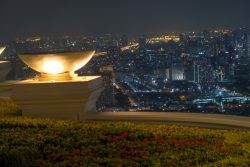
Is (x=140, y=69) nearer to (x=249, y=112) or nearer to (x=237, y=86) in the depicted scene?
(x=237, y=86)

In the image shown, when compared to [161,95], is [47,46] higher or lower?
higher

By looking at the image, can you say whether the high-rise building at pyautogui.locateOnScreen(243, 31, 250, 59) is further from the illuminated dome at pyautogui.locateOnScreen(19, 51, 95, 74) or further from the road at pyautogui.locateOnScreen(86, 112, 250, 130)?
the illuminated dome at pyautogui.locateOnScreen(19, 51, 95, 74)

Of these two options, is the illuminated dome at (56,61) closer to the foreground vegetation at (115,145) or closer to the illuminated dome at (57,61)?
the illuminated dome at (57,61)

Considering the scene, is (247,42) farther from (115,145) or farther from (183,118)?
(115,145)

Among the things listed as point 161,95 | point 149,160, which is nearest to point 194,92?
point 161,95

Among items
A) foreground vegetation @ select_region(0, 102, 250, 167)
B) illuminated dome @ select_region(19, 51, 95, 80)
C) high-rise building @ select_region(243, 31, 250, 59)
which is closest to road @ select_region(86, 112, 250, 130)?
foreground vegetation @ select_region(0, 102, 250, 167)
